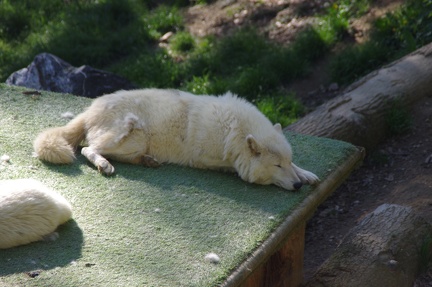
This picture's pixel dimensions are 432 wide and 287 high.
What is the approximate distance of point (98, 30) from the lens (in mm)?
9906

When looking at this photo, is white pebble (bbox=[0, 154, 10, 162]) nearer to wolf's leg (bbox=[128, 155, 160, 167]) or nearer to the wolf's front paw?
wolf's leg (bbox=[128, 155, 160, 167])

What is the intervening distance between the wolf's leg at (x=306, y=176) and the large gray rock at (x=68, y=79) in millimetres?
3089

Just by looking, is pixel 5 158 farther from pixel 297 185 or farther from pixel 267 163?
pixel 297 185

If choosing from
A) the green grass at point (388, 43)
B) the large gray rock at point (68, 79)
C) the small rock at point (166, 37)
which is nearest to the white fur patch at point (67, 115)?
the large gray rock at point (68, 79)

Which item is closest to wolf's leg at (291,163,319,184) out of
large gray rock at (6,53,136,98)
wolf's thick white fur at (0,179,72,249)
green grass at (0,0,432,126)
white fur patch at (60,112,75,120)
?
wolf's thick white fur at (0,179,72,249)

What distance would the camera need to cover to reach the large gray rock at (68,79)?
7.42 m

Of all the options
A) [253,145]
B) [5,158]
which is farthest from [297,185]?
[5,158]

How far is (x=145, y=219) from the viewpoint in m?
4.22

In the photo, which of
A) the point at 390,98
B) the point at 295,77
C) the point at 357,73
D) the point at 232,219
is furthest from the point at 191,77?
the point at 232,219

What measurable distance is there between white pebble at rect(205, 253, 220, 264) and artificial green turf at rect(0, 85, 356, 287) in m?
0.03

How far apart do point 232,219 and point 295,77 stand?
4.57m

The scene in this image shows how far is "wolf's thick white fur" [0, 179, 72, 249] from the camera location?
379 cm

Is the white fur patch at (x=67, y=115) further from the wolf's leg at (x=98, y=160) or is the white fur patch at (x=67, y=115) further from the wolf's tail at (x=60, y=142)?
the wolf's leg at (x=98, y=160)

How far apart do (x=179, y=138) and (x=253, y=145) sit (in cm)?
54
